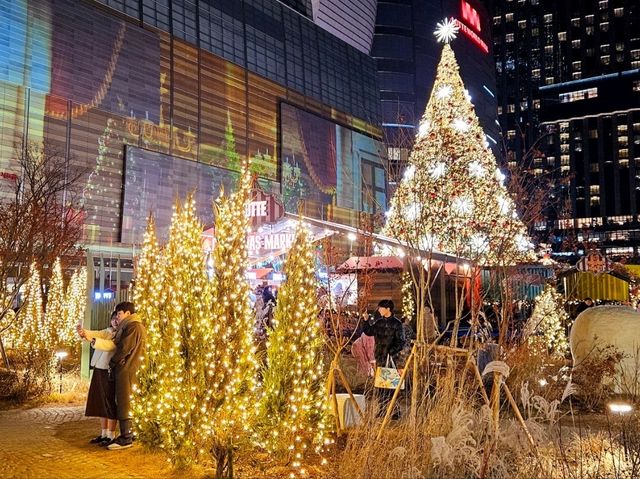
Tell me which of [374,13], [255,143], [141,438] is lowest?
[141,438]

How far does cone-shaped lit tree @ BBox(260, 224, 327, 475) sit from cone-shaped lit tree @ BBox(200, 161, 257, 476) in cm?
31

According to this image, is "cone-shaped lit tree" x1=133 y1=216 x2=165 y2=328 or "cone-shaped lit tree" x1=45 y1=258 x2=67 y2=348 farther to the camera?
"cone-shaped lit tree" x1=45 y1=258 x2=67 y2=348

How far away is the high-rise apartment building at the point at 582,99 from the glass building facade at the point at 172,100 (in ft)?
262

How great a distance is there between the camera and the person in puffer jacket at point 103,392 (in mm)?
6805

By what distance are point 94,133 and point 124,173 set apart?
232cm

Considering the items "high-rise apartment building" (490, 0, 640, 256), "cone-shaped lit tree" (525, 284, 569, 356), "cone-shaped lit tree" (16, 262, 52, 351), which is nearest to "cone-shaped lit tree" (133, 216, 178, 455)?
"cone-shaped lit tree" (16, 262, 52, 351)

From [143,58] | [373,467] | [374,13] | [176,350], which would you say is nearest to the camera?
[373,467]

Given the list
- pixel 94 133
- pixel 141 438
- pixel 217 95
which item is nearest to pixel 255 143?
pixel 217 95

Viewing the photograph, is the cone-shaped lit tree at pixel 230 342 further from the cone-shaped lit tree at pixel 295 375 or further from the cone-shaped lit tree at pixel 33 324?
the cone-shaped lit tree at pixel 33 324

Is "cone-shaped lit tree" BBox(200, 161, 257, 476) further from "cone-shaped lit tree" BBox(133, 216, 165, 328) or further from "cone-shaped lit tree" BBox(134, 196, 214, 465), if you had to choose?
"cone-shaped lit tree" BBox(133, 216, 165, 328)

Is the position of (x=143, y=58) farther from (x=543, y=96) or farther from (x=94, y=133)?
(x=543, y=96)

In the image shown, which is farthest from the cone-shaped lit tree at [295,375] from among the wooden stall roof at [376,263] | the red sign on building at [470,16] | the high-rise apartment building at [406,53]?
the red sign on building at [470,16]

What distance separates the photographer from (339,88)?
44.5 metres

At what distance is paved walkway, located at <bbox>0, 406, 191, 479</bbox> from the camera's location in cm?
585
